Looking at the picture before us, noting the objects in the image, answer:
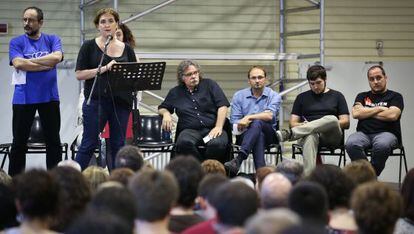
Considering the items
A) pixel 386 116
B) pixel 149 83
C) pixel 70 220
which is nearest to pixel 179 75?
pixel 149 83

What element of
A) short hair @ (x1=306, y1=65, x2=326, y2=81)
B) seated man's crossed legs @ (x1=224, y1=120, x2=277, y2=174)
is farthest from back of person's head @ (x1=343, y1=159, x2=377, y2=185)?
short hair @ (x1=306, y1=65, x2=326, y2=81)

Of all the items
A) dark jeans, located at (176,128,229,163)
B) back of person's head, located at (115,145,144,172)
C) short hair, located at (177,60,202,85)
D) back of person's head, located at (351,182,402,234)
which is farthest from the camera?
short hair, located at (177,60,202,85)

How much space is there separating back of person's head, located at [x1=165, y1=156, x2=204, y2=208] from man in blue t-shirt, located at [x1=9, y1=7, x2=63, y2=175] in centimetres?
328

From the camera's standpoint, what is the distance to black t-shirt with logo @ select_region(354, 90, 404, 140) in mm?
7707

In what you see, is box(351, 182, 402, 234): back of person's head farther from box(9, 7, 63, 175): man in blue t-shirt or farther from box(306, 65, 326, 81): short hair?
box(306, 65, 326, 81): short hair

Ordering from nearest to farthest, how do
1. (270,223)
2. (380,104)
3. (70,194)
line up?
(270,223) → (70,194) → (380,104)

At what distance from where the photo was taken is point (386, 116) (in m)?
7.64

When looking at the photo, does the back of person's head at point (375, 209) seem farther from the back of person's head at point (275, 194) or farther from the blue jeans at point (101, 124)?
the blue jeans at point (101, 124)

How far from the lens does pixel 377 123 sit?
7711 mm

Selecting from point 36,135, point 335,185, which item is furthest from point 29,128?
point 335,185

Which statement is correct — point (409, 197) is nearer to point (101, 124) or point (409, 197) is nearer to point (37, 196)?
point (37, 196)

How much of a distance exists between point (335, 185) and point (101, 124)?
10.4 ft

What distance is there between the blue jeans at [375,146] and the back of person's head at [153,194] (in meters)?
4.63

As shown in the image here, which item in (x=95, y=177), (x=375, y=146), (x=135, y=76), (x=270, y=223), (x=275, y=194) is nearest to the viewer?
(x=270, y=223)
